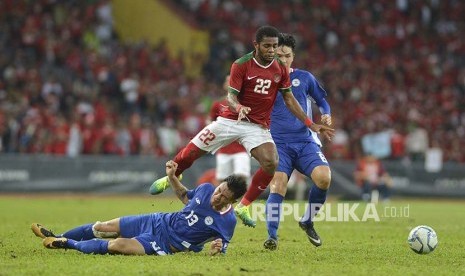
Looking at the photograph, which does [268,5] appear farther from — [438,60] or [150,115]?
[150,115]

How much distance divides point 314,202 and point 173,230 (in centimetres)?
250

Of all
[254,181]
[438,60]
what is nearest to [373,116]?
[438,60]

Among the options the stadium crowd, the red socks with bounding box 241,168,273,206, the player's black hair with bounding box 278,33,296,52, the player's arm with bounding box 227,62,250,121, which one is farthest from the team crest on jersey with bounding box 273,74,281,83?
the stadium crowd

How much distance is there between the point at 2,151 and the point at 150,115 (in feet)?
16.5

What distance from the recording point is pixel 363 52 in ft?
115

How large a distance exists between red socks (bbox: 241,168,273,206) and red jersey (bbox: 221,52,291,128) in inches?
24.8

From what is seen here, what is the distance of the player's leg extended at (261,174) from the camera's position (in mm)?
11242

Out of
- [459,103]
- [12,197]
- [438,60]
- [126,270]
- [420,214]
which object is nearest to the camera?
[126,270]

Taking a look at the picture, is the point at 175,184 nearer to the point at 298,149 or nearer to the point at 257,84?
the point at 257,84

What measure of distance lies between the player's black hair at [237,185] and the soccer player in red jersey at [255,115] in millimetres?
1374

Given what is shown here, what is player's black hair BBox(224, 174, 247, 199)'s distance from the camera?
381 inches

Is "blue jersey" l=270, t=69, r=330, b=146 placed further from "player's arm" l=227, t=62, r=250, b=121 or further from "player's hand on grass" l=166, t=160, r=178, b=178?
"player's hand on grass" l=166, t=160, r=178, b=178

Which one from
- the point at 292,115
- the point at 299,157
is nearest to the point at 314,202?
the point at 299,157

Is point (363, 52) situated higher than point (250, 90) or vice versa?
point (363, 52)
